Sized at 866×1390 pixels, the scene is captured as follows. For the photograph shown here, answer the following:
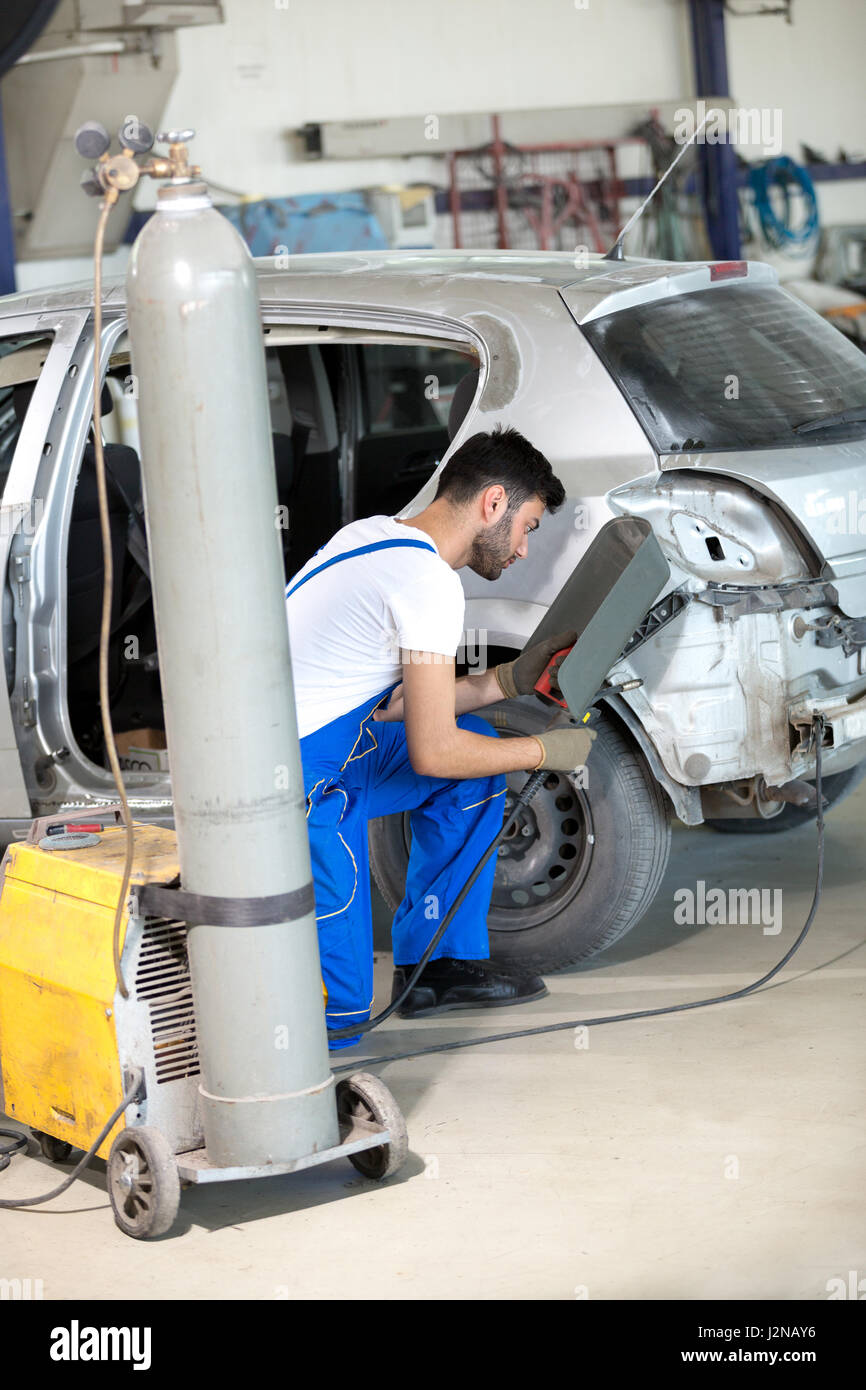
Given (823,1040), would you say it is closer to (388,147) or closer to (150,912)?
(150,912)

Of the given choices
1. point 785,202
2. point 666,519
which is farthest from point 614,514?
point 785,202

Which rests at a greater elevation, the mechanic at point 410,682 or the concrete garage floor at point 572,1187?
the mechanic at point 410,682

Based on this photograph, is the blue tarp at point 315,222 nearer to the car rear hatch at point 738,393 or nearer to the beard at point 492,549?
the car rear hatch at point 738,393

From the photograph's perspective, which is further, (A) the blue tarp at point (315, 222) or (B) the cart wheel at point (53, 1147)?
(A) the blue tarp at point (315, 222)

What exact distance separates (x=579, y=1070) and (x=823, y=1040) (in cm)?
52

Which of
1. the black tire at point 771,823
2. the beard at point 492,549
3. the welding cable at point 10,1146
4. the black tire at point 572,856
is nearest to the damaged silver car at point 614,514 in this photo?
the black tire at point 572,856

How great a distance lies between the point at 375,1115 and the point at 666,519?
140 centimetres

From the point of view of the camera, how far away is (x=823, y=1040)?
3207mm

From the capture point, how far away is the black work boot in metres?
3.55

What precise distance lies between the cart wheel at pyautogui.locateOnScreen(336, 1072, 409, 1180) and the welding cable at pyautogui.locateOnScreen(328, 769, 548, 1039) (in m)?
0.47

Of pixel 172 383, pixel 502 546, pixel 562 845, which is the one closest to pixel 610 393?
pixel 502 546

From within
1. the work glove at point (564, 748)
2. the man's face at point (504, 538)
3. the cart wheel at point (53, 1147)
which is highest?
the man's face at point (504, 538)

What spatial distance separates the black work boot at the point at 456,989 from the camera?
3549mm

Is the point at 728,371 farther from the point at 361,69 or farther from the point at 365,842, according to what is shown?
the point at 361,69
